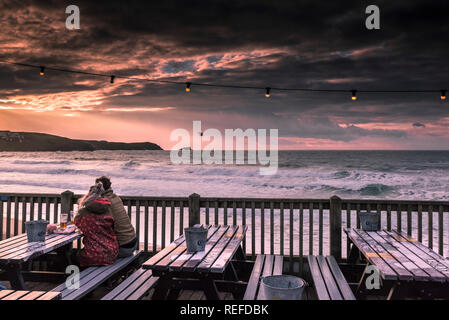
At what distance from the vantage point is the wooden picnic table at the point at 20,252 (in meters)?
3.40

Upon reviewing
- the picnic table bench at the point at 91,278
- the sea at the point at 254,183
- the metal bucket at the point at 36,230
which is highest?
the metal bucket at the point at 36,230

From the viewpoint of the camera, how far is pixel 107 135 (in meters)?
30.8

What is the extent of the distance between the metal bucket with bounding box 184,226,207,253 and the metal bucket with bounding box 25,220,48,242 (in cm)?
178

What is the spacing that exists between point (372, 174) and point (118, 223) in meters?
38.3

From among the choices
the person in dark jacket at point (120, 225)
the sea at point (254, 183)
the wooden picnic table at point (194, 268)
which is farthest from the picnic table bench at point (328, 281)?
the sea at point (254, 183)

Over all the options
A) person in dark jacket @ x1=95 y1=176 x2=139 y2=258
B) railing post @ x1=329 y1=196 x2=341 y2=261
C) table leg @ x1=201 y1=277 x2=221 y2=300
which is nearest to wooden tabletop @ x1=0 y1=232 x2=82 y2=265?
person in dark jacket @ x1=95 y1=176 x2=139 y2=258

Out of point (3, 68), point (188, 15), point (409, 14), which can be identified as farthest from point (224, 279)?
point (3, 68)

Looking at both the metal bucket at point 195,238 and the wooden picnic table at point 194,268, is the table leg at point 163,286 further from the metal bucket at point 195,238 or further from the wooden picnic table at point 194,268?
the metal bucket at point 195,238

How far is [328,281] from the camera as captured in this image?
3.47 meters

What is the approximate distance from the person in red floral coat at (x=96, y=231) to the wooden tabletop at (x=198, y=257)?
0.89 metres

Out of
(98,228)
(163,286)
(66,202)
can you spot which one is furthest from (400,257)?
(66,202)

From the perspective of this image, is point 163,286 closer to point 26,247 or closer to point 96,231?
point 96,231

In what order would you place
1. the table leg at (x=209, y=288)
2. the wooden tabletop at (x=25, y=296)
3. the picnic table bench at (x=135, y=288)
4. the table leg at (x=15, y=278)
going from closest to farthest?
1. the wooden tabletop at (x=25, y=296)
2. the table leg at (x=209, y=288)
3. the picnic table bench at (x=135, y=288)
4. the table leg at (x=15, y=278)
